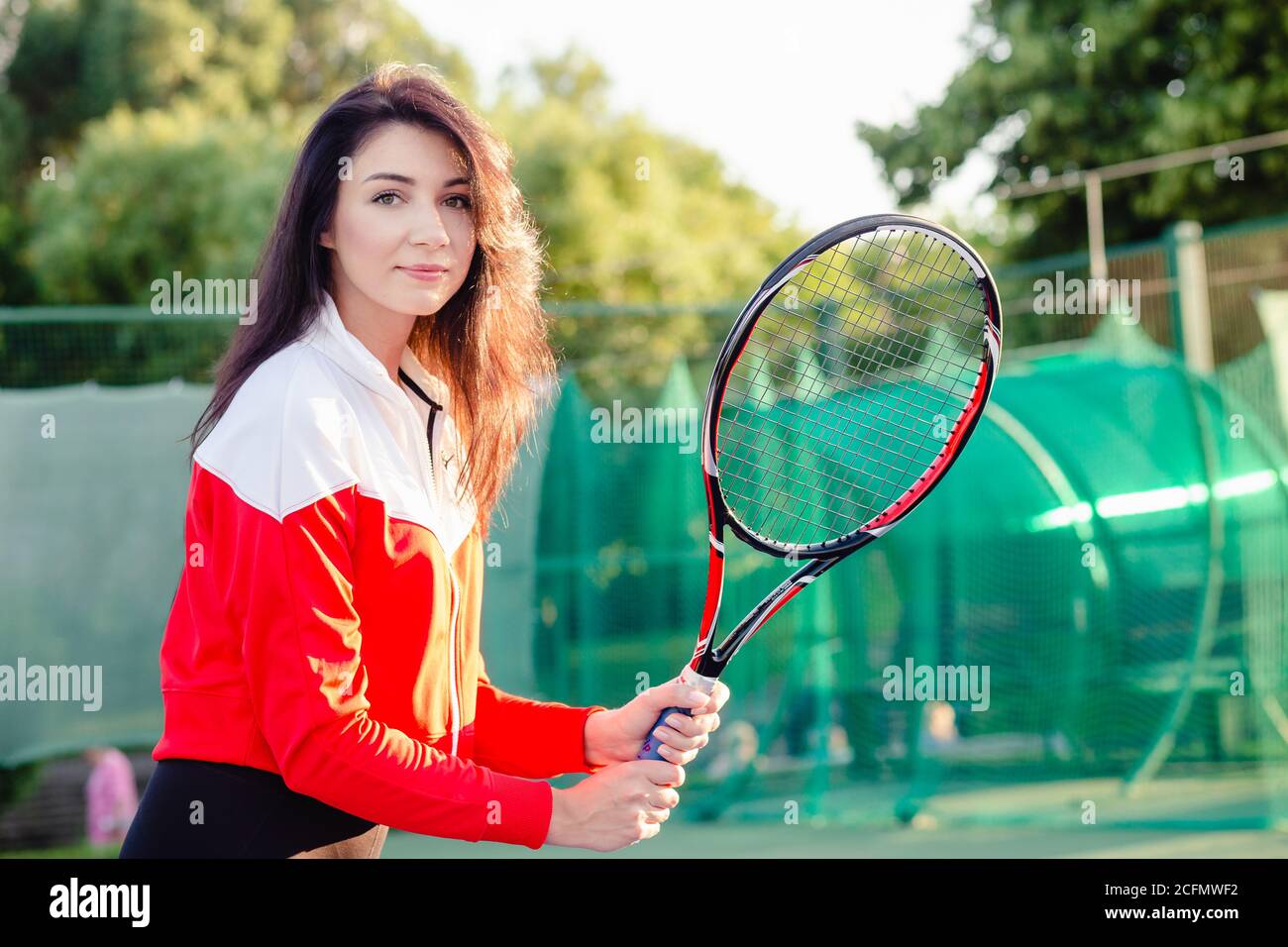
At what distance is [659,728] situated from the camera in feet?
6.72

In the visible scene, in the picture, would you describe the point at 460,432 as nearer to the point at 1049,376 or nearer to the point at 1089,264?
the point at 1049,376

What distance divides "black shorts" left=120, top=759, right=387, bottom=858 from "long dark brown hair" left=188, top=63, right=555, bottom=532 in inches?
18.9

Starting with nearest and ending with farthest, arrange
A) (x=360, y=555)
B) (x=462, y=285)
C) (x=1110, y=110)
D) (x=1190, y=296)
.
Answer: (x=360, y=555)
(x=462, y=285)
(x=1190, y=296)
(x=1110, y=110)

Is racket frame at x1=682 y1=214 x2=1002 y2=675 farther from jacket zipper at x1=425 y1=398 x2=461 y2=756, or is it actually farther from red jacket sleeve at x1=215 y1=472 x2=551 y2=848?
red jacket sleeve at x1=215 y1=472 x2=551 y2=848

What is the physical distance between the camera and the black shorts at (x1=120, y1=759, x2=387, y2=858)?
5.85 feet

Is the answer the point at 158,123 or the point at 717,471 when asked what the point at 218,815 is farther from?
the point at 158,123

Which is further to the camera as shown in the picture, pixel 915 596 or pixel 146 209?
pixel 146 209

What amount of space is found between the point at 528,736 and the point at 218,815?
56 cm

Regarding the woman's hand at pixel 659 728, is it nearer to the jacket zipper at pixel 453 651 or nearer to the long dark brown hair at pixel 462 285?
the jacket zipper at pixel 453 651

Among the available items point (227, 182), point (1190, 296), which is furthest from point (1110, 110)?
point (227, 182)

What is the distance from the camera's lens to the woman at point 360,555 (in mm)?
1727

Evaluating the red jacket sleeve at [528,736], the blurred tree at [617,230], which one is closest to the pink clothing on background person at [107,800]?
the red jacket sleeve at [528,736]

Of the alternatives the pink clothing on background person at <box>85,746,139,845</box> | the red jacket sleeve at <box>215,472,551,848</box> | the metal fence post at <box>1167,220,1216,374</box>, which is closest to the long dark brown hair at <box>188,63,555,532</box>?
the red jacket sleeve at <box>215,472,551,848</box>
